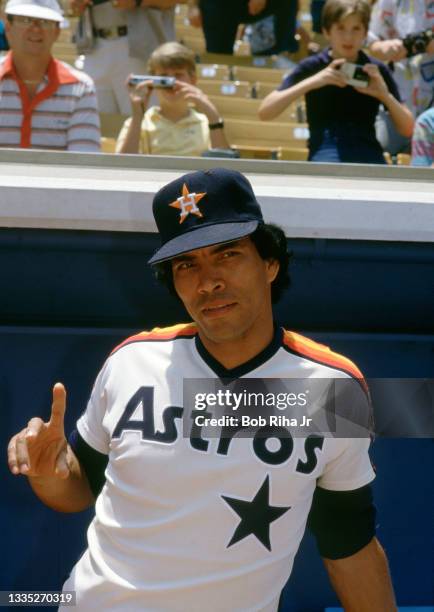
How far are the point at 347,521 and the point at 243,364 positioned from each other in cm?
39

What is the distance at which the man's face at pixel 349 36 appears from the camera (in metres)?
3.87

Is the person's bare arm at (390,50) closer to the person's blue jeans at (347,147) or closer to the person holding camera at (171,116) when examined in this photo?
the person's blue jeans at (347,147)

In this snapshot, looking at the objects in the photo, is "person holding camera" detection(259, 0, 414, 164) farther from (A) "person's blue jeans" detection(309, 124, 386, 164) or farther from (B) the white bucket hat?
(B) the white bucket hat

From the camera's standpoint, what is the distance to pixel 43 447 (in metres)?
1.85

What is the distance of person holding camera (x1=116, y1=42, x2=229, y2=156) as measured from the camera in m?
3.86

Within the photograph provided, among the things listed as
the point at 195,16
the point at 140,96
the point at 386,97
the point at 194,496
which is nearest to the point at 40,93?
the point at 140,96

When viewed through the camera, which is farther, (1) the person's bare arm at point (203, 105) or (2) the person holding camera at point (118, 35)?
(2) the person holding camera at point (118, 35)

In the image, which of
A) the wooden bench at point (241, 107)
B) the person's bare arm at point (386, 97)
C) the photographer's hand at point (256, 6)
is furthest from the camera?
the wooden bench at point (241, 107)

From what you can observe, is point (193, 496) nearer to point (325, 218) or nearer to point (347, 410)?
point (347, 410)

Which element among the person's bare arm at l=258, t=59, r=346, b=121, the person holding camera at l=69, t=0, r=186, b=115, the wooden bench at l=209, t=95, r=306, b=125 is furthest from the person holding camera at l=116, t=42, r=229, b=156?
the wooden bench at l=209, t=95, r=306, b=125

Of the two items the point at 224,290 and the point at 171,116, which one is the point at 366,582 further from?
the point at 171,116

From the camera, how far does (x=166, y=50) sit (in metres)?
4.00

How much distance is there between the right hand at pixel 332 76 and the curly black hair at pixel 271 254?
187 centimetres

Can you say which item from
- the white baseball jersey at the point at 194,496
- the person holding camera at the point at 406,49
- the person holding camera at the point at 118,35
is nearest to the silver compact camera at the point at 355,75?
the person holding camera at the point at 406,49
